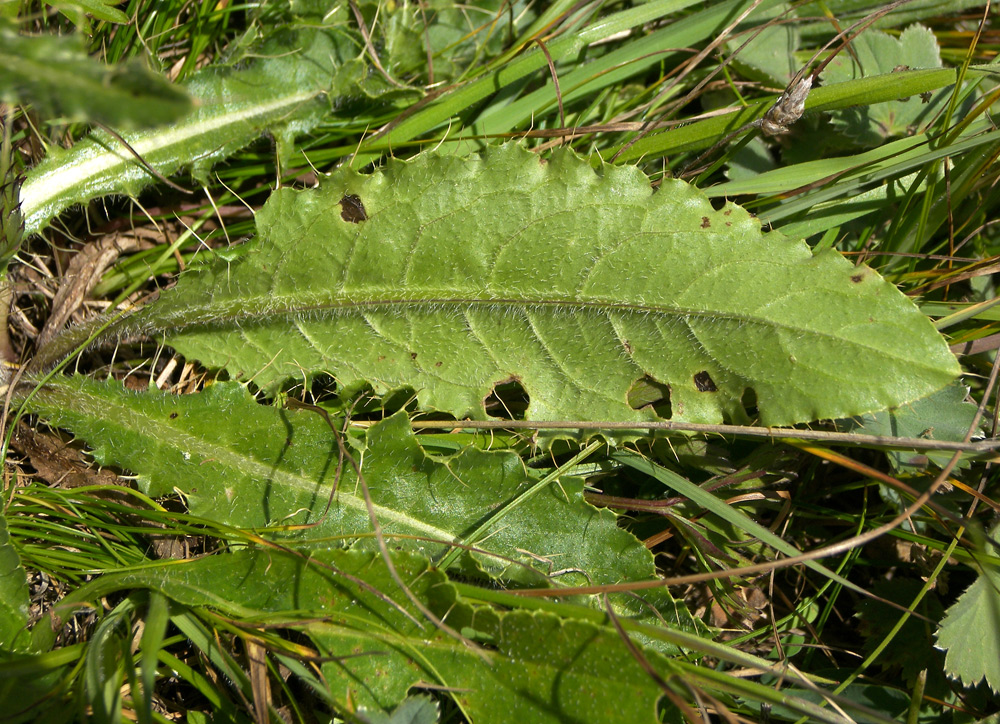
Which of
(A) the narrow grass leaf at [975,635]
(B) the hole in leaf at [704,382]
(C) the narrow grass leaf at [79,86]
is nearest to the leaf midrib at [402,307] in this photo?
(B) the hole in leaf at [704,382]

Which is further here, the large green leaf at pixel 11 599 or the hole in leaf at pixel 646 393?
the hole in leaf at pixel 646 393

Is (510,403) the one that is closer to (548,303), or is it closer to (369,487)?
(548,303)

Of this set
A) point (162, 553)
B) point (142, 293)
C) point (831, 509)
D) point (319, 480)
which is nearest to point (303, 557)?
point (319, 480)

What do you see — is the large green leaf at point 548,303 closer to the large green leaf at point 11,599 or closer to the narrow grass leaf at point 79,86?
the large green leaf at point 11,599

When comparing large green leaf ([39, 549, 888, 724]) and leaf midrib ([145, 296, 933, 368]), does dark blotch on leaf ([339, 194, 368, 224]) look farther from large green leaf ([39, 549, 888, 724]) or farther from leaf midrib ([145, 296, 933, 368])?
large green leaf ([39, 549, 888, 724])

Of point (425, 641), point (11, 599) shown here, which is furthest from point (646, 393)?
point (11, 599)

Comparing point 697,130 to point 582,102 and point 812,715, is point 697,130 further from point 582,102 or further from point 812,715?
point 812,715

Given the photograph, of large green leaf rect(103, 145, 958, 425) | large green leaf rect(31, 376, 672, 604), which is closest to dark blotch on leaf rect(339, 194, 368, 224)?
large green leaf rect(103, 145, 958, 425)
